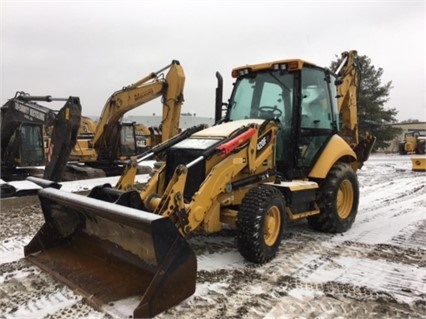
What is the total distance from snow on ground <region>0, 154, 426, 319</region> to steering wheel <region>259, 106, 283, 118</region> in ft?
5.74

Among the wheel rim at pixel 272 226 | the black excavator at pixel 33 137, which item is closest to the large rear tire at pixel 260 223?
the wheel rim at pixel 272 226

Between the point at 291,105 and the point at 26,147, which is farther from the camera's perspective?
the point at 26,147

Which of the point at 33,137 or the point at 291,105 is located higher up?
the point at 291,105

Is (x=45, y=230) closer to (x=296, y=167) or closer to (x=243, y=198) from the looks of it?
(x=243, y=198)

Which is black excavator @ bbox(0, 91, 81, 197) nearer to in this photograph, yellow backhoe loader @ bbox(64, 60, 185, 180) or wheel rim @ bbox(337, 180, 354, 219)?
yellow backhoe loader @ bbox(64, 60, 185, 180)

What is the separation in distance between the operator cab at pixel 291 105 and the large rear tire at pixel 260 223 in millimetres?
1071

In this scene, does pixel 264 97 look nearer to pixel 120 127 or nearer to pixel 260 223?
pixel 260 223

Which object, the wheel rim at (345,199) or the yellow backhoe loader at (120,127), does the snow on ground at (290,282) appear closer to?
the wheel rim at (345,199)

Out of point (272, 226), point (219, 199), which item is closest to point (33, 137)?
point (219, 199)

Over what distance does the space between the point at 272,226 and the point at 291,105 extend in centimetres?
179

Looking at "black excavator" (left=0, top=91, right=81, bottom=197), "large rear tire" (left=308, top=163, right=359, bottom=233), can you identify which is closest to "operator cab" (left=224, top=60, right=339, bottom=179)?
"large rear tire" (left=308, top=163, right=359, bottom=233)

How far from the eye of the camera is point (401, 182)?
41.7 ft

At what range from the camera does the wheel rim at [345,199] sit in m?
6.28

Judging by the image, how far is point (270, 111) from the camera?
580 cm
